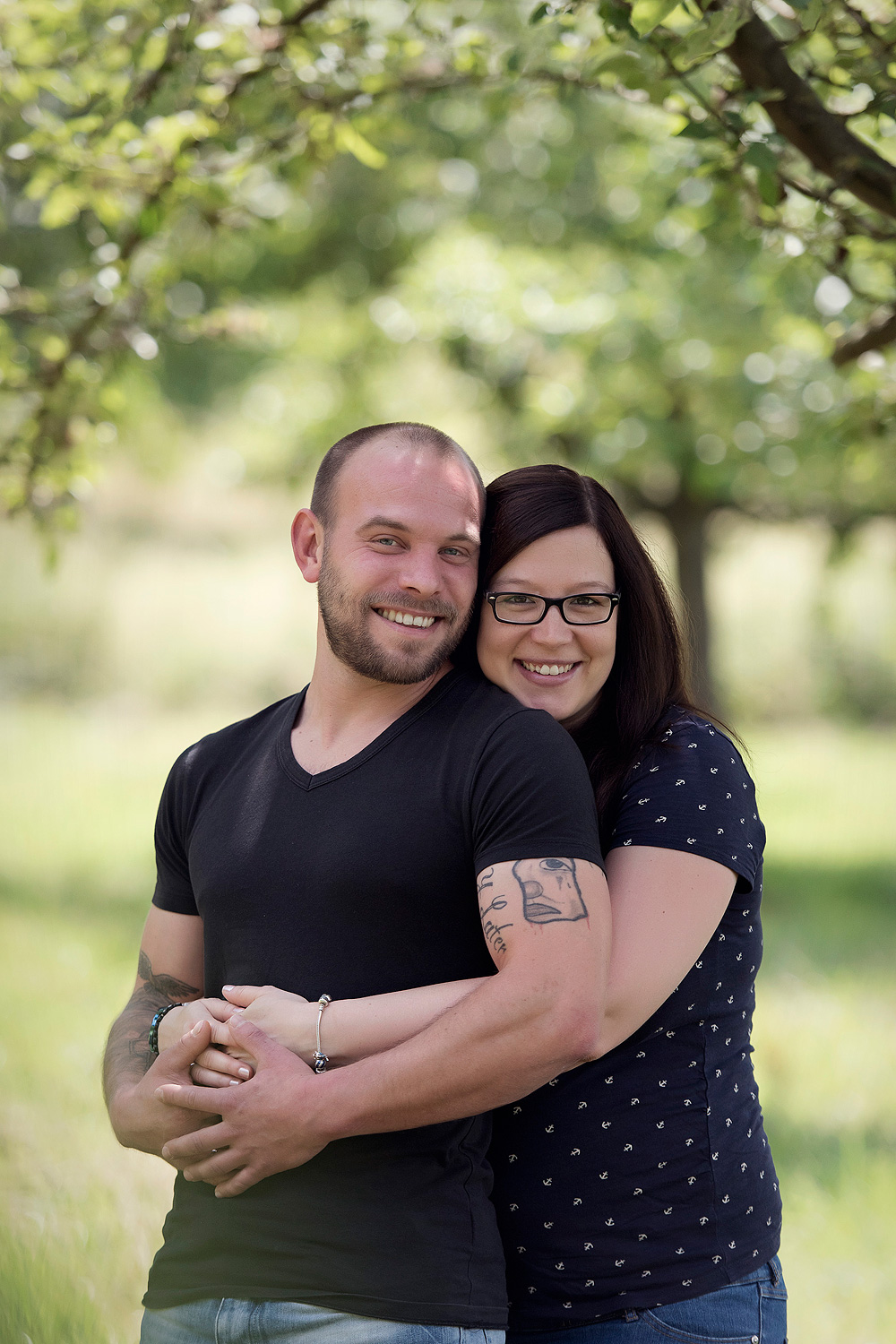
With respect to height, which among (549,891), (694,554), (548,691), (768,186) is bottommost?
(694,554)

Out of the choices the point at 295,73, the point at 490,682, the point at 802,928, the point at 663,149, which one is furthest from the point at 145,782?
the point at 490,682

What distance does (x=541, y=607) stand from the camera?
7.72 ft

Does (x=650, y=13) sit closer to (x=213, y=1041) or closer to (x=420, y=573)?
(x=420, y=573)

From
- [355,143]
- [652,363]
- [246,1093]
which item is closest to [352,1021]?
[246,1093]

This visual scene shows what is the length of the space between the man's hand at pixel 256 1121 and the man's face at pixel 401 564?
27.7 inches

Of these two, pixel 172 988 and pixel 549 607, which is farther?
pixel 172 988

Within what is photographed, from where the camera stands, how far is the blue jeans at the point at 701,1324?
77.3 inches

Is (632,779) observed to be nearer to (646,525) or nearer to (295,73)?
(295,73)

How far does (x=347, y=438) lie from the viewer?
7.86 feet

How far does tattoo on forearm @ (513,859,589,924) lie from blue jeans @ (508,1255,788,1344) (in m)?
0.70

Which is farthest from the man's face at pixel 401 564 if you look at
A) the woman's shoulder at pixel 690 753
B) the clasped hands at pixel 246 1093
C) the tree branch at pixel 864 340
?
the tree branch at pixel 864 340

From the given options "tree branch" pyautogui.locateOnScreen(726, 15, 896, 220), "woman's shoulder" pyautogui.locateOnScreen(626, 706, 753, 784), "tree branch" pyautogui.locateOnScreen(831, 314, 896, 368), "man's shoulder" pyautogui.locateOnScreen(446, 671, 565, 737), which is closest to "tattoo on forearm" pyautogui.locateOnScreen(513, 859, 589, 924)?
"man's shoulder" pyautogui.locateOnScreen(446, 671, 565, 737)

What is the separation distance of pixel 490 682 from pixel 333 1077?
790 mm

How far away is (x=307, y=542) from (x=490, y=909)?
0.93 metres
